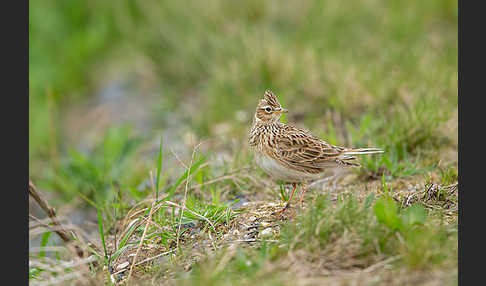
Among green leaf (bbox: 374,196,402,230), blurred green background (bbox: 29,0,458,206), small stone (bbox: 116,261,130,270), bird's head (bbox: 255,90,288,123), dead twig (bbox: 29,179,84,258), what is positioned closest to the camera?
green leaf (bbox: 374,196,402,230)

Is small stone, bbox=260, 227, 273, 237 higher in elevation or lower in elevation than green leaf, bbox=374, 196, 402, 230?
lower

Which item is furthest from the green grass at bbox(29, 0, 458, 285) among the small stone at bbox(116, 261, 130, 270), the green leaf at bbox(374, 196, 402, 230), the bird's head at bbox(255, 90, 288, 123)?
the bird's head at bbox(255, 90, 288, 123)

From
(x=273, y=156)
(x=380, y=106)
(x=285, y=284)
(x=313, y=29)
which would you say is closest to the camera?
(x=285, y=284)

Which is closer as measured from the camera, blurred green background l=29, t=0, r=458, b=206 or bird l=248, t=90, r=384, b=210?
bird l=248, t=90, r=384, b=210

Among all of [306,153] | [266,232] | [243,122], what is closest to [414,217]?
[266,232]

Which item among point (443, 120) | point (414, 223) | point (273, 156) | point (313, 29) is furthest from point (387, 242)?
point (313, 29)

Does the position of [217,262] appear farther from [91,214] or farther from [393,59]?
[393,59]

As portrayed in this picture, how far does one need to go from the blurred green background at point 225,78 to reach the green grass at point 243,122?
0.03 m

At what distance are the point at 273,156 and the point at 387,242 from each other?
1.44m

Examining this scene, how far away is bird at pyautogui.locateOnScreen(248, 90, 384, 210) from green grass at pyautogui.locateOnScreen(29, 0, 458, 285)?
323 mm

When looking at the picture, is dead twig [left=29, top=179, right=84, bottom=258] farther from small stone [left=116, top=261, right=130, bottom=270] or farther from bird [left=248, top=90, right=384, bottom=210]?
bird [left=248, top=90, right=384, bottom=210]

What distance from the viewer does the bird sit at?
4859 mm

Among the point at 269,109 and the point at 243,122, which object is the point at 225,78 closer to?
the point at 243,122

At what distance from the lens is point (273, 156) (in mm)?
4898
